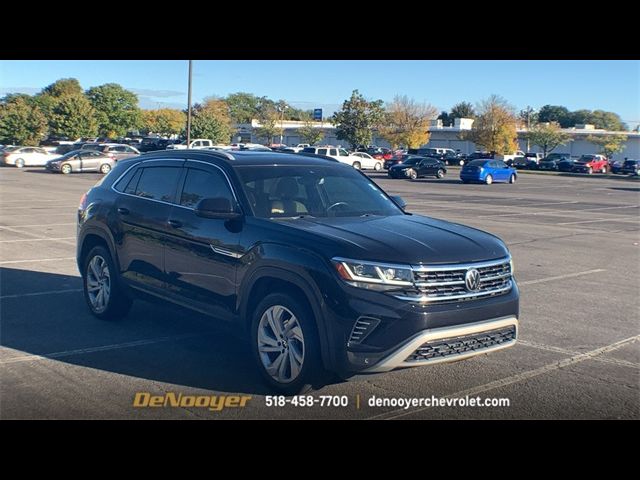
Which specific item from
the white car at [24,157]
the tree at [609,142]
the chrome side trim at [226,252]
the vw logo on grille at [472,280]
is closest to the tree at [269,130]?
the tree at [609,142]

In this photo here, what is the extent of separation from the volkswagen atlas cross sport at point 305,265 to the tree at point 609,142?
8606 centimetres

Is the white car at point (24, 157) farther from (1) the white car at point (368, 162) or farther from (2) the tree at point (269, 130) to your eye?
(2) the tree at point (269, 130)

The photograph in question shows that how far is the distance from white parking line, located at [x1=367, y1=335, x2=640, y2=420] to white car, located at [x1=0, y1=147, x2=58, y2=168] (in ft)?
158

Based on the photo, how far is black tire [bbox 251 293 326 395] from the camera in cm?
531

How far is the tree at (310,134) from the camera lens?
304 feet

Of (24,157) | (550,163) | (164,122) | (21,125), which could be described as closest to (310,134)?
(164,122)

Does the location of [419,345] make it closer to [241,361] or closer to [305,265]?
[305,265]

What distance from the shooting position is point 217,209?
6059 millimetres

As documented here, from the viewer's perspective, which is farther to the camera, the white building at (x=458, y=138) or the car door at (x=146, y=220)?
the white building at (x=458, y=138)

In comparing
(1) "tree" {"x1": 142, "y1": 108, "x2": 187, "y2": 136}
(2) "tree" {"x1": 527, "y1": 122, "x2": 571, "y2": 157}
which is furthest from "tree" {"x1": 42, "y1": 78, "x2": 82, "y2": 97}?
(2) "tree" {"x1": 527, "y1": 122, "x2": 571, "y2": 157}

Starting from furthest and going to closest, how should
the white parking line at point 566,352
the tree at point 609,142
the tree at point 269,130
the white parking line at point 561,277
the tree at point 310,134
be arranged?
the tree at point 269,130
the tree at point 310,134
the tree at point 609,142
the white parking line at point 561,277
the white parking line at point 566,352

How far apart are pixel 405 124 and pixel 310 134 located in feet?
45.2

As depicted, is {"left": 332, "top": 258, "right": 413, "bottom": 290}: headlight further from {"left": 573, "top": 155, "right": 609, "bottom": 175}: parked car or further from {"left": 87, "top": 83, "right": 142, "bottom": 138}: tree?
{"left": 87, "top": 83, "right": 142, "bottom": 138}: tree
